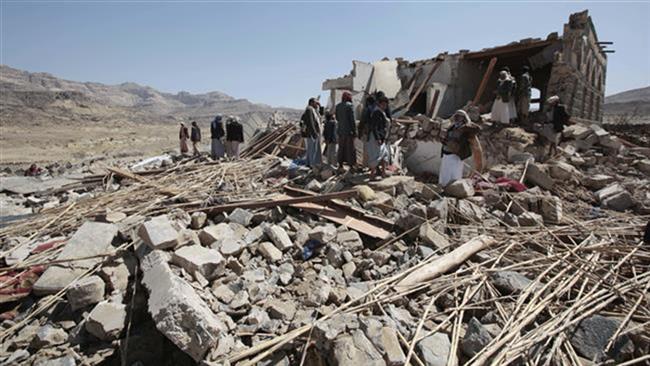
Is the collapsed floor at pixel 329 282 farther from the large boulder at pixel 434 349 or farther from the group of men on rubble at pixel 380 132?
the group of men on rubble at pixel 380 132

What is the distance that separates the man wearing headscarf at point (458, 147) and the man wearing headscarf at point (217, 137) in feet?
23.0

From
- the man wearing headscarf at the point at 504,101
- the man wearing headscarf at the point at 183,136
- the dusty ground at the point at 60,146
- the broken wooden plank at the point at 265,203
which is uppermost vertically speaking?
the man wearing headscarf at the point at 504,101

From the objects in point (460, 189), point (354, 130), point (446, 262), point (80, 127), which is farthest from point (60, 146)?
point (446, 262)

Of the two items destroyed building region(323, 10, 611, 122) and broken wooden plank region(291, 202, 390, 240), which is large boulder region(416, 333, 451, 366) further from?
destroyed building region(323, 10, 611, 122)

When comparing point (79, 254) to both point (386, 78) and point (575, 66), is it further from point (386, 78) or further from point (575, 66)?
point (575, 66)

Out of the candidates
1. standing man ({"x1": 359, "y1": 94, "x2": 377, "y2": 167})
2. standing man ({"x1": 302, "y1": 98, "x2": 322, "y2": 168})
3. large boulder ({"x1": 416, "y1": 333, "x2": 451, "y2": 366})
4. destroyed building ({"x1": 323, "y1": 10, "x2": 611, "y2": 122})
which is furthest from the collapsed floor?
destroyed building ({"x1": 323, "y1": 10, "x2": 611, "y2": 122})

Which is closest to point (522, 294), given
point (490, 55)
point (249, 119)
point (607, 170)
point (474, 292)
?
point (474, 292)

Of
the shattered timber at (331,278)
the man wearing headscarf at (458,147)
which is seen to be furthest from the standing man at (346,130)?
the man wearing headscarf at (458,147)

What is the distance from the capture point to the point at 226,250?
3.52 m

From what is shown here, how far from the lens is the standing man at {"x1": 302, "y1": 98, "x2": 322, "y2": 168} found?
23.3ft

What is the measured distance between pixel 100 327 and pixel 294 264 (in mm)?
1767

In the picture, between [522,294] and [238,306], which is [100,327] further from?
[522,294]

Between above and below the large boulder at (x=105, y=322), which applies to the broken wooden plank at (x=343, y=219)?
above

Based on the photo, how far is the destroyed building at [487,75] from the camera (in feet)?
35.5
